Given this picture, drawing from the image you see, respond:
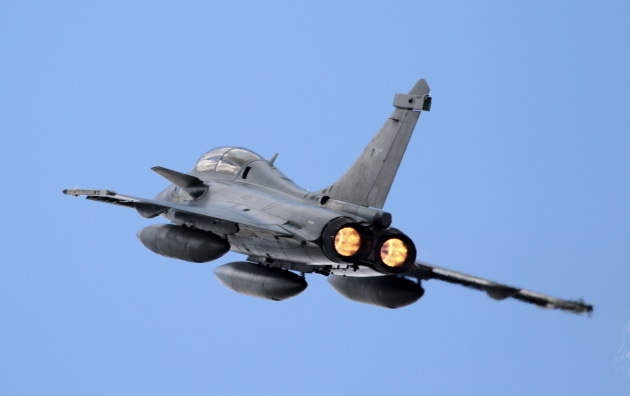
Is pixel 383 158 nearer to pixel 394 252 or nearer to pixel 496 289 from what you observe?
pixel 394 252

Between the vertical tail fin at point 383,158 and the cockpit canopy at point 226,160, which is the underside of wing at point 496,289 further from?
the cockpit canopy at point 226,160

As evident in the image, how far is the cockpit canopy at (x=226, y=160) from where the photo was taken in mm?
22047

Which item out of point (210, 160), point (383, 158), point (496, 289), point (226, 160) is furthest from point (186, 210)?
point (496, 289)

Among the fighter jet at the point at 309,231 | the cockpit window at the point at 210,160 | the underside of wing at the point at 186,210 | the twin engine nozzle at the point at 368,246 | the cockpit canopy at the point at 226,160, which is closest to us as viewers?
the twin engine nozzle at the point at 368,246

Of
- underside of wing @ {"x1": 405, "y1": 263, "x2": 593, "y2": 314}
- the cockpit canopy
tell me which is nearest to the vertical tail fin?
underside of wing @ {"x1": 405, "y1": 263, "x2": 593, "y2": 314}

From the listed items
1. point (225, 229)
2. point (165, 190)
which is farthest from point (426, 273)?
point (165, 190)

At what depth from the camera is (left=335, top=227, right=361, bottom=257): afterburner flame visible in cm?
1922

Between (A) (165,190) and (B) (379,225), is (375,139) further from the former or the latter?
(A) (165,190)

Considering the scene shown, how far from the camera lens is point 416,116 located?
67.1 feet

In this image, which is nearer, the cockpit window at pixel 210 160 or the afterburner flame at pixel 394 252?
the afterburner flame at pixel 394 252

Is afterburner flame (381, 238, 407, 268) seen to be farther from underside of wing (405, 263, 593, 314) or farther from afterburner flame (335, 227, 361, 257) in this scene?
underside of wing (405, 263, 593, 314)

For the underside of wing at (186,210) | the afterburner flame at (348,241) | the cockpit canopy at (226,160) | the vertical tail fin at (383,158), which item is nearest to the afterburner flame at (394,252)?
the afterburner flame at (348,241)

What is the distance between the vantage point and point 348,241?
19.2m

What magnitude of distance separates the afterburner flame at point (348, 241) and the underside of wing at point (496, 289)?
5.18ft
